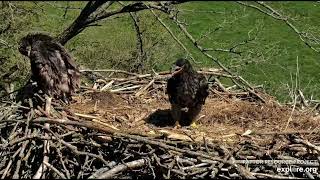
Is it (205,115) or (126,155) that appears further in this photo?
(205,115)

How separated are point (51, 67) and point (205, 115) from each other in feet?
5.85

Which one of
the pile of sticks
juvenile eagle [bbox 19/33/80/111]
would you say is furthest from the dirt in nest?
the pile of sticks

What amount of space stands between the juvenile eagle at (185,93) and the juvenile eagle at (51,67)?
1.05 metres

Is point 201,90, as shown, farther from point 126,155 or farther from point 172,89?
point 126,155

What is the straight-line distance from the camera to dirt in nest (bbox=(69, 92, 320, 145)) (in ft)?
20.7

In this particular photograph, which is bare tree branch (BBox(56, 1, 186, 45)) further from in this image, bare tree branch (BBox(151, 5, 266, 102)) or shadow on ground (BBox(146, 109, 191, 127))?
shadow on ground (BBox(146, 109, 191, 127))

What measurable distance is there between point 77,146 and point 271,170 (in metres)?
1.69

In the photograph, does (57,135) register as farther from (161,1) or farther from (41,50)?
(161,1)

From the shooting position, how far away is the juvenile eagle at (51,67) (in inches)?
247

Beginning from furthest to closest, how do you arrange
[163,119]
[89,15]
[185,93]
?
[89,15] < [163,119] < [185,93]

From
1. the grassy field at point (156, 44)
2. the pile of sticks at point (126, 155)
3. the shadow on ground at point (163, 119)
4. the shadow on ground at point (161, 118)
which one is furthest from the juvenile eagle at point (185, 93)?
the grassy field at point (156, 44)

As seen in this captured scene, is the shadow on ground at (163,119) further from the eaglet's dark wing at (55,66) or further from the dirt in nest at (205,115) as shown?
the eaglet's dark wing at (55,66)

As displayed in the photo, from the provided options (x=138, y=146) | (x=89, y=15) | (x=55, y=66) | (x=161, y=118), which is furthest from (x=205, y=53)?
(x=138, y=146)

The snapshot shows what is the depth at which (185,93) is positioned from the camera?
6.46 meters
